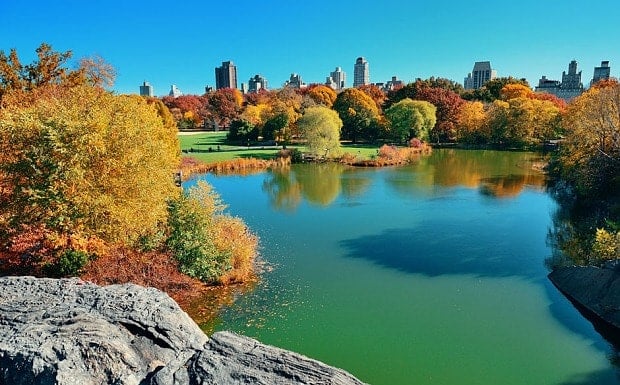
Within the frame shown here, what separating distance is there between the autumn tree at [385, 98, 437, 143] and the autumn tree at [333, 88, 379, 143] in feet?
13.6

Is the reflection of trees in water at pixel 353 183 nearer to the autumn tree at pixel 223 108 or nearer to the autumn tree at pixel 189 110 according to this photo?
the autumn tree at pixel 223 108

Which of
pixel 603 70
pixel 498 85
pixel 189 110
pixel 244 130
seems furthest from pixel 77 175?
pixel 603 70

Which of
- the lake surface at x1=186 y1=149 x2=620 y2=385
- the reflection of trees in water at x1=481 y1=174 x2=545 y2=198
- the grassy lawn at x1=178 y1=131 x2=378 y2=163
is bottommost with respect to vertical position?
the lake surface at x1=186 y1=149 x2=620 y2=385

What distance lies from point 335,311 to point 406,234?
9061 mm

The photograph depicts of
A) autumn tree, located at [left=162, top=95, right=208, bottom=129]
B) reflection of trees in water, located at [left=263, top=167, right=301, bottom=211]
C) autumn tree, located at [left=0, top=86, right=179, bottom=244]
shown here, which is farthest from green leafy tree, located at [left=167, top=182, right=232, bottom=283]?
autumn tree, located at [left=162, top=95, right=208, bottom=129]

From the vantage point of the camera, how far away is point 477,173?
41.4 meters

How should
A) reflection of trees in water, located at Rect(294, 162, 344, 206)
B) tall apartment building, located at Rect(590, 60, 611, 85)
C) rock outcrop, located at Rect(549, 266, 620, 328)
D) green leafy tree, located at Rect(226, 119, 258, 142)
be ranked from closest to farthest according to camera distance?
1. rock outcrop, located at Rect(549, 266, 620, 328)
2. reflection of trees in water, located at Rect(294, 162, 344, 206)
3. green leafy tree, located at Rect(226, 119, 258, 142)
4. tall apartment building, located at Rect(590, 60, 611, 85)

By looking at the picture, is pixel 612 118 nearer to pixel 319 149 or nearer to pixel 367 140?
pixel 319 149

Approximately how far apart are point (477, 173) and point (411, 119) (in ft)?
67.8

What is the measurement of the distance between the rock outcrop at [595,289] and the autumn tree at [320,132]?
35782 millimetres

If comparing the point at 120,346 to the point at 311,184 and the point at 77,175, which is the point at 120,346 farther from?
the point at 311,184

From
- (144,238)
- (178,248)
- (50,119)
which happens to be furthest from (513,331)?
(50,119)

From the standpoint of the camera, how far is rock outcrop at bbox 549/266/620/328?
13422 millimetres

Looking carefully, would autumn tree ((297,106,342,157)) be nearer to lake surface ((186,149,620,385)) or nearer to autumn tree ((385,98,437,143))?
autumn tree ((385,98,437,143))
